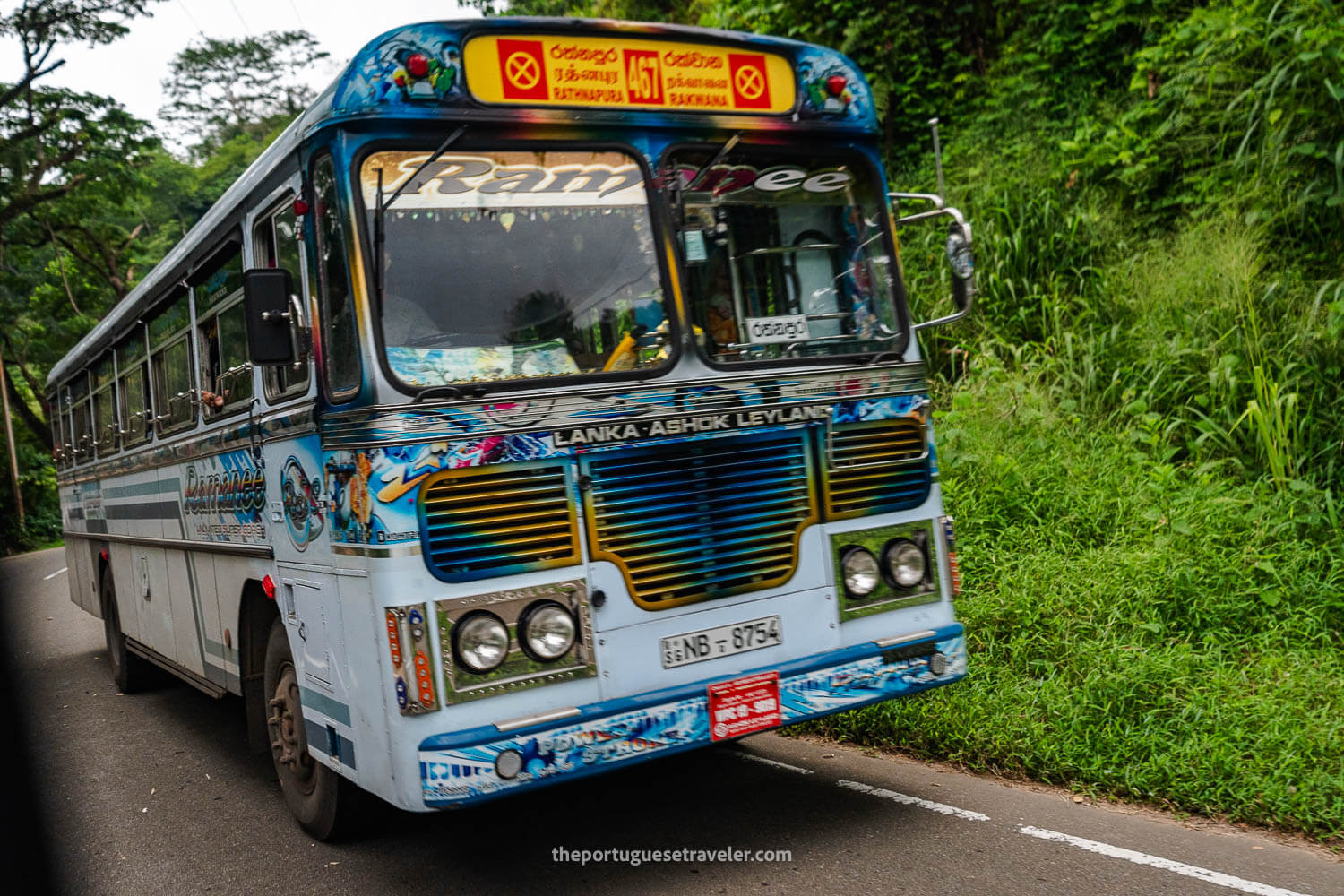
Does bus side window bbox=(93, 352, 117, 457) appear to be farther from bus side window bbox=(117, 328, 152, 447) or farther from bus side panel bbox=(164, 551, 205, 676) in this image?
bus side panel bbox=(164, 551, 205, 676)

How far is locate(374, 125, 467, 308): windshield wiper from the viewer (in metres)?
3.93

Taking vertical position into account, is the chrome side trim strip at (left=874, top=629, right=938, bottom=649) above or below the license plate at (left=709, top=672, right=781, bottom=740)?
above

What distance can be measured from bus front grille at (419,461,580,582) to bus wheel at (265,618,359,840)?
133cm

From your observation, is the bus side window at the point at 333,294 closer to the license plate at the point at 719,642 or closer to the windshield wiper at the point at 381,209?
the windshield wiper at the point at 381,209

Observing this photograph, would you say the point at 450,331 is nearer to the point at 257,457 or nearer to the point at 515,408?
the point at 515,408

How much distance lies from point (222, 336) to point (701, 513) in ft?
9.09

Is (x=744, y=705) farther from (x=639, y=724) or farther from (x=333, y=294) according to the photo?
(x=333, y=294)

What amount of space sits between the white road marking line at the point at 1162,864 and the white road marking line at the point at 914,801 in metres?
0.22


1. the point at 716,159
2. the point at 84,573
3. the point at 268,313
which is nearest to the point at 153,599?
the point at 84,573

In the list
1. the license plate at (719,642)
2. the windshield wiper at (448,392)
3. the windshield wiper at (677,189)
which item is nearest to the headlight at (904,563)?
the license plate at (719,642)

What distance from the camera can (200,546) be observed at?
6160 mm

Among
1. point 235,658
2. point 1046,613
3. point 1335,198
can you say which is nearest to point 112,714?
point 235,658

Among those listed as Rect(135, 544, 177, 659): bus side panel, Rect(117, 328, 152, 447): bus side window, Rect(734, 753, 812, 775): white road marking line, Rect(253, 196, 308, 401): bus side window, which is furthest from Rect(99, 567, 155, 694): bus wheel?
Rect(734, 753, 812, 775): white road marking line

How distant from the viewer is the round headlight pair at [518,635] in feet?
12.6
